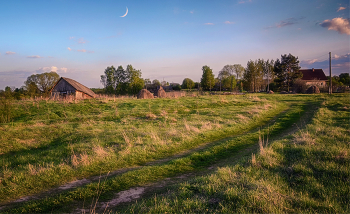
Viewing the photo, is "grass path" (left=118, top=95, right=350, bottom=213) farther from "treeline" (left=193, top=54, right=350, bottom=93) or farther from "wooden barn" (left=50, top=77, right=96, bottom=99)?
"treeline" (left=193, top=54, right=350, bottom=93)

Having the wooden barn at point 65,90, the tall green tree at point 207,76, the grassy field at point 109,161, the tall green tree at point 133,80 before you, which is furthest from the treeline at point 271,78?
the grassy field at point 109,161

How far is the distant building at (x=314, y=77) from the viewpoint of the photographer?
5853 centimetres

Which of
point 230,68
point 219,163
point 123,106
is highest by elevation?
point 230,68

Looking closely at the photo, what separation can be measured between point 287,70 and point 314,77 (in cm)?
1544


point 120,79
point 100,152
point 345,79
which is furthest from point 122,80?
point 345,79

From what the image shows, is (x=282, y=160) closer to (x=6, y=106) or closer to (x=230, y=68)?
(x=6, y=106)

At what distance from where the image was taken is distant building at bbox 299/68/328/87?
192 feet

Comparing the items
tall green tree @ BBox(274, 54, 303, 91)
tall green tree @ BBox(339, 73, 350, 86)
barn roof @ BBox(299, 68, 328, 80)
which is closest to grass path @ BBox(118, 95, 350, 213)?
tall green tree @ BBox(274, 54, 303, 91)

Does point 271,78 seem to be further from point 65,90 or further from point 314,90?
point 65,90

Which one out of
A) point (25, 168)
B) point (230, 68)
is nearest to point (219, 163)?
point (25, 168)

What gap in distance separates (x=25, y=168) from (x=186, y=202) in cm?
619

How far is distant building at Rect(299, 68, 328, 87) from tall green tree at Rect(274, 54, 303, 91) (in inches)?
387

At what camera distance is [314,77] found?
6066 cm

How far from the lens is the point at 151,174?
6516 mm
